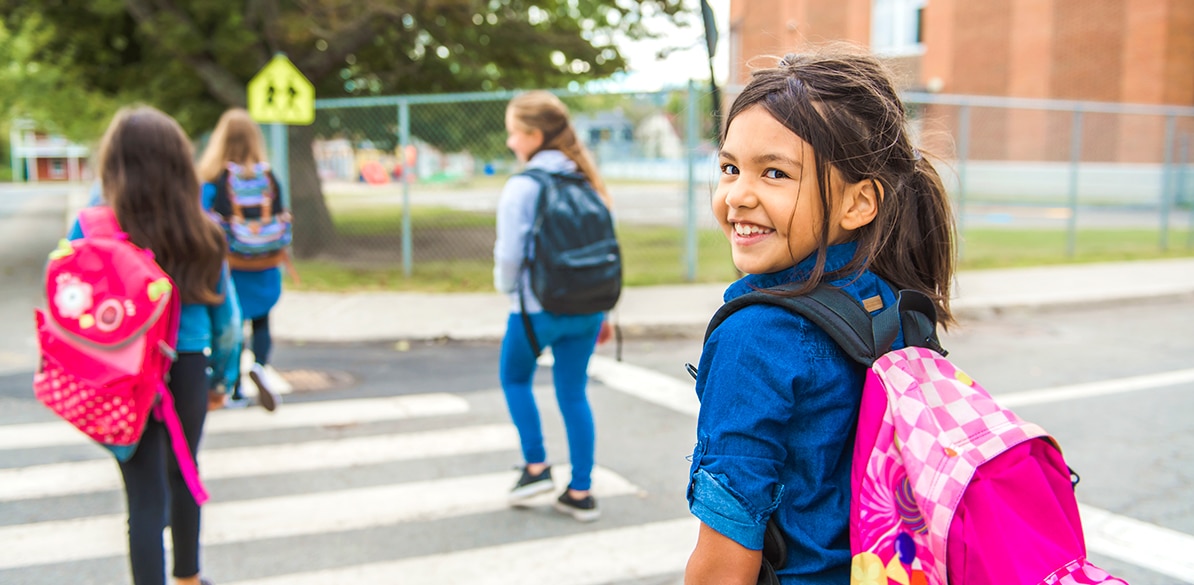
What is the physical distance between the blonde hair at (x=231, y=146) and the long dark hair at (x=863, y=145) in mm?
4860

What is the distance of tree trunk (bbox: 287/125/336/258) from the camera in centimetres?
1416

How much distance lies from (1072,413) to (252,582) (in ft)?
16.5

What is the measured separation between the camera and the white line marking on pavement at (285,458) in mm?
4773

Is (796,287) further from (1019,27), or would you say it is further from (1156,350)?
(1019,27)

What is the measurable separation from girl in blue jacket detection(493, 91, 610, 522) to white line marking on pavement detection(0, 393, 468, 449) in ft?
6.27

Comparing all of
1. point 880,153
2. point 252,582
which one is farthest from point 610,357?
point 880,153

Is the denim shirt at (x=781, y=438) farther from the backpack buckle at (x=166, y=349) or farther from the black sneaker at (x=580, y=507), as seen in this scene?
the black sneaker at (x=580, y=507)

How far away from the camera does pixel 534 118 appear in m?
4.09

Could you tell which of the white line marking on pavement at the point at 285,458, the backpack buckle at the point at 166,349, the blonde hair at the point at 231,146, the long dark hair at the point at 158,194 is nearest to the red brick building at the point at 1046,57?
the blonde hair at the point at 231,146

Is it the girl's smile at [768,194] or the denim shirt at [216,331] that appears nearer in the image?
the girl's smile at [768,194]

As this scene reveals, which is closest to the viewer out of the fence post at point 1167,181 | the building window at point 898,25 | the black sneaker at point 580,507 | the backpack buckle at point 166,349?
the backpack buckle at point 166,349

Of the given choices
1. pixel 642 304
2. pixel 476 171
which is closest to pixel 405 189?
pixel 476 171

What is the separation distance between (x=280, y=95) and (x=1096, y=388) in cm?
895

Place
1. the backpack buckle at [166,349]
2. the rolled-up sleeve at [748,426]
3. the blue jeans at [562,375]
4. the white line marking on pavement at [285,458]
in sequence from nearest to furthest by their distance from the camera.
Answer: the rolled-up sleeve at [748,426] < the backpack buckle at [166,349] < the blue jeans at [562,375] < the white line marking on pavement at [285,458]
